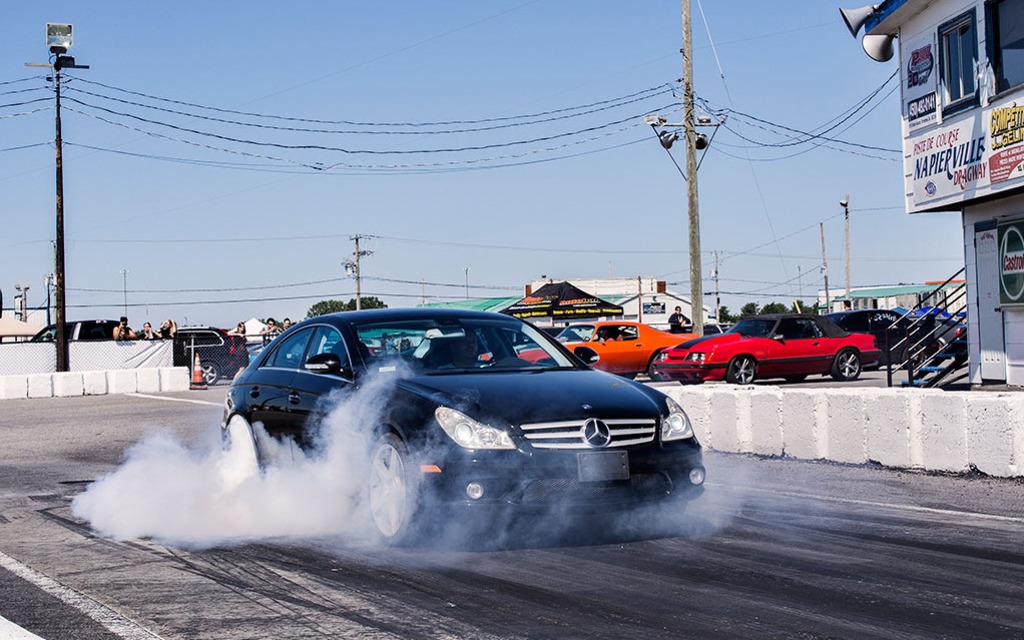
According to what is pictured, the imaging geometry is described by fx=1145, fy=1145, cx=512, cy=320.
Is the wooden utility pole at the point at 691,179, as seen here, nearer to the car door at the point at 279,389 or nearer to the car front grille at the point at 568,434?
the car door at the point at 279,389

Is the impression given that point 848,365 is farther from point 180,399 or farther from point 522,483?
point 522,483

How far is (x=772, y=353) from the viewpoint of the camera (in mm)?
21547

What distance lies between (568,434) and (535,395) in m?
0.38

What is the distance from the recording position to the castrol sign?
1658 cm

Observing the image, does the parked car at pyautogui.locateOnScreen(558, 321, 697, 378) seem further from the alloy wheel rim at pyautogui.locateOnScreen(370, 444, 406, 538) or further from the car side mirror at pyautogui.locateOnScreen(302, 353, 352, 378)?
the alloy wheel rim at pyautogui.locateOnScreen(370, 444, 406, 538)

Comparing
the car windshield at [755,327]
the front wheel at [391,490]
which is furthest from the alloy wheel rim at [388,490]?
the car windshield at [755,327]

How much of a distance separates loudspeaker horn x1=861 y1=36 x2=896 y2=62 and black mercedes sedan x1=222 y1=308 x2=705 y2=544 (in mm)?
14040

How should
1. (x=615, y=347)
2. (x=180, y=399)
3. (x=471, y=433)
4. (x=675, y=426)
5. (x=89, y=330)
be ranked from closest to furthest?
(x=471, y=433) < (x=675, y=426) < (x=180, y=399) < (x=615, y=347) < (x=89, y=330)

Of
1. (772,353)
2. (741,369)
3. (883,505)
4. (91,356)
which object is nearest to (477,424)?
(883,505)

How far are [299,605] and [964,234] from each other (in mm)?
15635

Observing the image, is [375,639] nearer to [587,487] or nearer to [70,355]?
[587,487]

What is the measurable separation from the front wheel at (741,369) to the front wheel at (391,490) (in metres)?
15.2

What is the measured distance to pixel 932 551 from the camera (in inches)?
239

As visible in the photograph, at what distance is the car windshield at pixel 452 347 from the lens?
7137 mm
